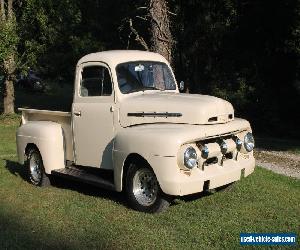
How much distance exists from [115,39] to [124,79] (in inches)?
700

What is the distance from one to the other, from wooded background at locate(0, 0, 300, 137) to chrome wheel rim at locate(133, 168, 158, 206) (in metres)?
12.4

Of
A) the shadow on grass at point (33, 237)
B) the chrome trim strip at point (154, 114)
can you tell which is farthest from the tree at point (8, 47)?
the shadow on grass at point (33, 237)

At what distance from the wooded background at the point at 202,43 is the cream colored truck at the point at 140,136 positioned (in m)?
10.6

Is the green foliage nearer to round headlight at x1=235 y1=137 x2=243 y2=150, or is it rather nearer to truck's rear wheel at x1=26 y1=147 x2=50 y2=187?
truck's rear wheel at x1=26 y1=147 x2=50 y2=187

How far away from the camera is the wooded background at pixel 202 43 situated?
20.8 metres

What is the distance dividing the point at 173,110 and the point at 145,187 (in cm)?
122

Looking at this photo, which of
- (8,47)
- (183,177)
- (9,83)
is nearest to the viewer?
(183,177)

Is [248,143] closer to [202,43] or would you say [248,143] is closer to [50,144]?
[50,144]

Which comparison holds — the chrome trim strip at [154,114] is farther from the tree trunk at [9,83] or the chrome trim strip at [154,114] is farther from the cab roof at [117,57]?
the tree trunk at [9,83]

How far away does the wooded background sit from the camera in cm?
2084

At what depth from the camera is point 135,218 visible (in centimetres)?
723

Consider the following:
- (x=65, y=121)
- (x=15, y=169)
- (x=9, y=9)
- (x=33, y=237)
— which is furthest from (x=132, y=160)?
(x=9, y=9)

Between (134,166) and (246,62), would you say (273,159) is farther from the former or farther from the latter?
(246,62)

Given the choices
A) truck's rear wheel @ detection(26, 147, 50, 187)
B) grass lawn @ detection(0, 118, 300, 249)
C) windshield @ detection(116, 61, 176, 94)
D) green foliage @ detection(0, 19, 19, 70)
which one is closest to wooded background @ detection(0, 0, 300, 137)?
green foliage @ detection(0, 19, 19, 70)
